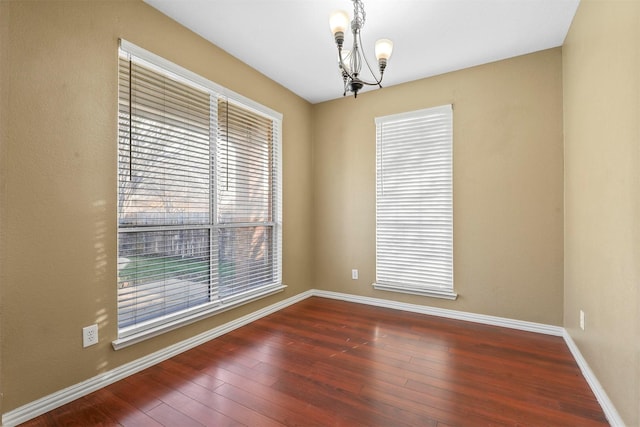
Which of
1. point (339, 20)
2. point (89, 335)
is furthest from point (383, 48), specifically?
point (89, 335)

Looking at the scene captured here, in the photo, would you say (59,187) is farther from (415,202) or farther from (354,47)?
(415,202)

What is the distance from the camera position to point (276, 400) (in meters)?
1.85

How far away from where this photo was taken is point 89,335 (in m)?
1.93

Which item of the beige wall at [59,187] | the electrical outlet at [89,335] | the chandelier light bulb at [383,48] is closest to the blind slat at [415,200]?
the chandelier light bulb at [383,48]

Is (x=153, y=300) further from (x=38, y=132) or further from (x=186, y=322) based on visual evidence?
(x=38, y=132)

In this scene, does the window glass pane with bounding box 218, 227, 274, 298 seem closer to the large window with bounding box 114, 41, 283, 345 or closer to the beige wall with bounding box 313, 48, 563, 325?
the large window with bounding box 114, 41, 283, 345

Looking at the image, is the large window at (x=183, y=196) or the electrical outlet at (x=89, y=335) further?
the large window at (x=183, y=196)

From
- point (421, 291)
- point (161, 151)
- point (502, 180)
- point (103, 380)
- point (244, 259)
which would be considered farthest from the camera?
point (421, 291)

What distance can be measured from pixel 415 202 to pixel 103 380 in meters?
3.23

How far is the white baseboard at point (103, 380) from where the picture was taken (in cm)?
164

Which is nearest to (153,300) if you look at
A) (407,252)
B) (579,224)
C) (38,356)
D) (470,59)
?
(38,356)

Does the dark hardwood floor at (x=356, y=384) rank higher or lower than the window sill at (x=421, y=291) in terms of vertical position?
lower

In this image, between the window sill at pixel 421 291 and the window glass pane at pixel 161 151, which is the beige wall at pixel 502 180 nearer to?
the window sill at pixel 421 291

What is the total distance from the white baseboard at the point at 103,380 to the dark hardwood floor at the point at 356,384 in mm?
47
